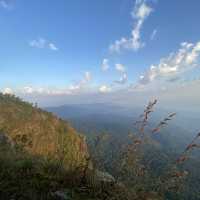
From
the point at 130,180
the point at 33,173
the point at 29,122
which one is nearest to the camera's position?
the point at 130,180

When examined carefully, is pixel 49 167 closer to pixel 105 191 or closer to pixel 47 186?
pixel 47 186

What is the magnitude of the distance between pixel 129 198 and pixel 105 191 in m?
0.44

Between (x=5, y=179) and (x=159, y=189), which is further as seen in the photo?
(x=5, y=179)

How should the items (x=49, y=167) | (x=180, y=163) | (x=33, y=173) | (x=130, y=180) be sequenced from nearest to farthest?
(x=180, y=163)
(x=130, y=180)
(x=33, y=173)
(x=49, y=167)

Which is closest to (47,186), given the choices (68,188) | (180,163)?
(68,188)

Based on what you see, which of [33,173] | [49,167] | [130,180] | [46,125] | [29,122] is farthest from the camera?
[46,125]

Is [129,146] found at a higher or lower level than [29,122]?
higher

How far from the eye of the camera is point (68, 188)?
362 centimetres

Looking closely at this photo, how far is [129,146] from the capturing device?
3691 millimetres

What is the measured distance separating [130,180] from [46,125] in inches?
3511

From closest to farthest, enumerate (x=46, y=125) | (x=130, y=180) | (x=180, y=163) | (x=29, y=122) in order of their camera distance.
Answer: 1. (x=180, y=163)
2. (x=130, y=180)
3. (x=29, y=122)
4. (x=46, y=125)

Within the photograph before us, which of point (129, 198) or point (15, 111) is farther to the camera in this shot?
point (15, 111)

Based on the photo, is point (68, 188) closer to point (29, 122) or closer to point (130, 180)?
point (130, 180)

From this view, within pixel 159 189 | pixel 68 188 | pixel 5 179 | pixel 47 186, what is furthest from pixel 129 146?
pixel 5 179
